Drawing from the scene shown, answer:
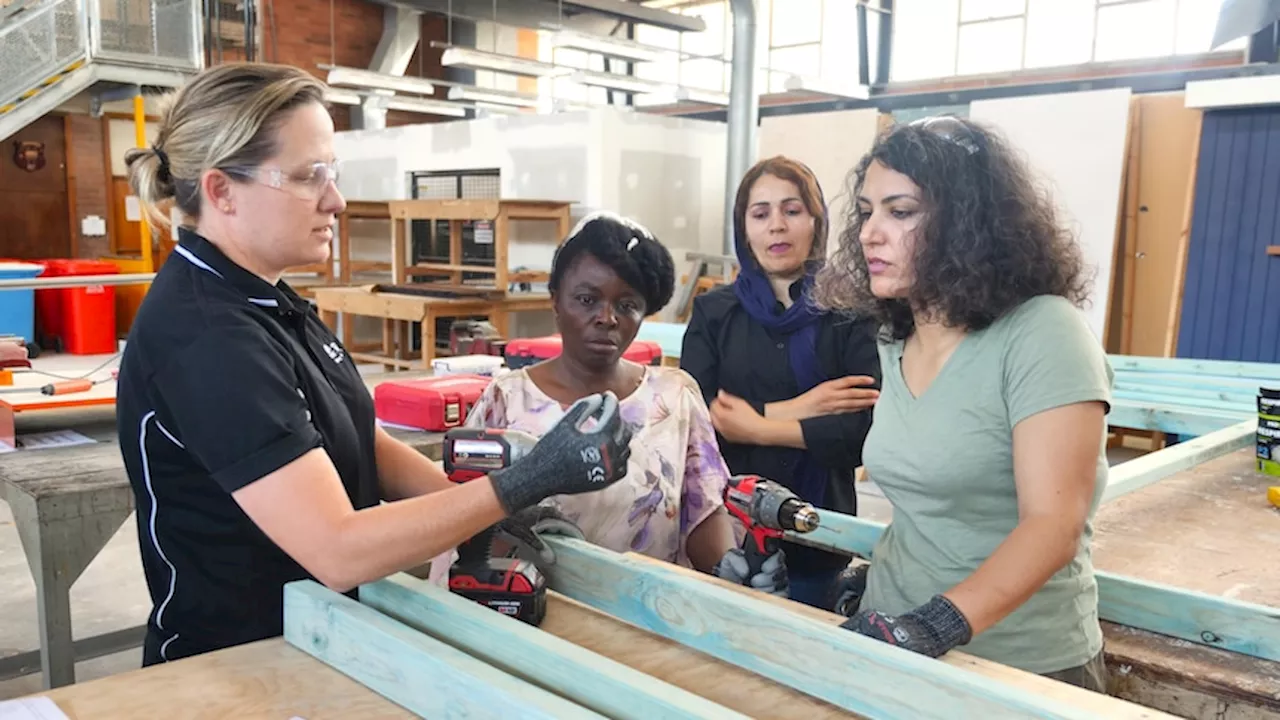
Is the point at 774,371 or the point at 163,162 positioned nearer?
the point at 163,162

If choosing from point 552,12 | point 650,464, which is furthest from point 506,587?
point 552,12

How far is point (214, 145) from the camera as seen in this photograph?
1277 mm

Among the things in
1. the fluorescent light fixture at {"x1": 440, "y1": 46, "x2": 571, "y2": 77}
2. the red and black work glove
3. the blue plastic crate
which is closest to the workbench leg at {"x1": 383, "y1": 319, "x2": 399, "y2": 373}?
the fluorescent light fixture at {"x1": 440, "y1": 46, "x2": 571, "y2": 77}

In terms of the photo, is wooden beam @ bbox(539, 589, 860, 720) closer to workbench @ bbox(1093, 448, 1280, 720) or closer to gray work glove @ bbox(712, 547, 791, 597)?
gray work glove @ bbox(712, 547, 791, 597)

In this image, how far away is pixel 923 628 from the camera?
1.16m


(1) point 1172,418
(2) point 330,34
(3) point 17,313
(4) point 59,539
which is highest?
(2) point 330,34

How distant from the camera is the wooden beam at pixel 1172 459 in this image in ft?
7.84

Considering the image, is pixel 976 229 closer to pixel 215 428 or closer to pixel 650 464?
A: pixel 650 464

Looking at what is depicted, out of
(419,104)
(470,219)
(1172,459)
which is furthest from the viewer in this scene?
(419,104)

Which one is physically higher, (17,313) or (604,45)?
(604,45)

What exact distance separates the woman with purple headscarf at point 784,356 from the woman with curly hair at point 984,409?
0.62 metres

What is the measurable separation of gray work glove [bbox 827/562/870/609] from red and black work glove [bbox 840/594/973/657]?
0.42 m

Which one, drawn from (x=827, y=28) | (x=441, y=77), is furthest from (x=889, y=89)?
(x=441, y=77)

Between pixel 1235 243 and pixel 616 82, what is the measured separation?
508 centimetres
